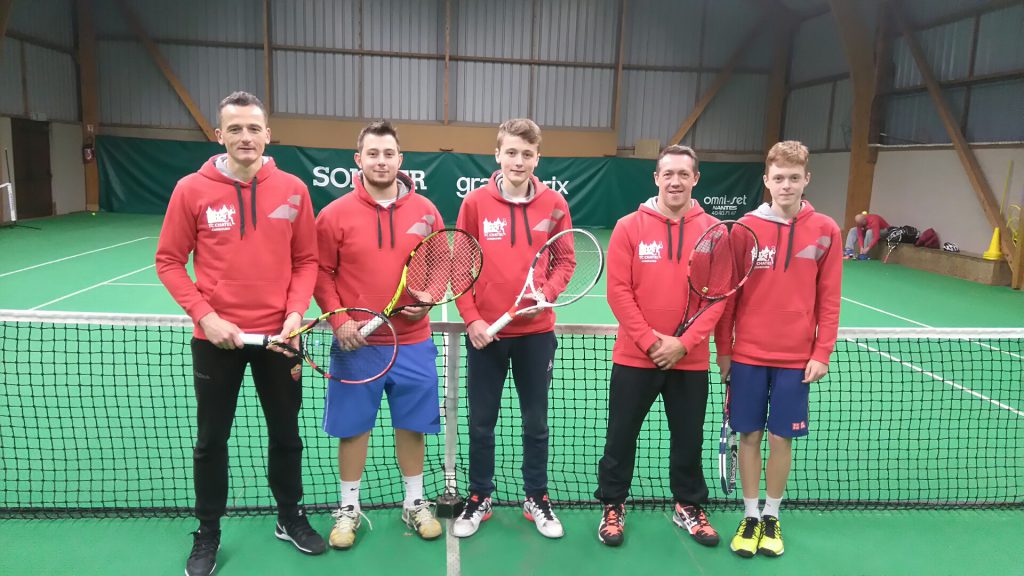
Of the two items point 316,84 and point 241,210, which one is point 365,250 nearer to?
point 241,210

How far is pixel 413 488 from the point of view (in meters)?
3.15

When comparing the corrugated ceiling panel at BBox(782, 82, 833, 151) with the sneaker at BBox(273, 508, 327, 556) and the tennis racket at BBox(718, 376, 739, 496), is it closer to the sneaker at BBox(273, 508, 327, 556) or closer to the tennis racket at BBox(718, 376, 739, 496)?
the tennis racket at BBox(718, 376, 739, 496)

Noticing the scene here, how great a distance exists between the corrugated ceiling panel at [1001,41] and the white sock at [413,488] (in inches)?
515

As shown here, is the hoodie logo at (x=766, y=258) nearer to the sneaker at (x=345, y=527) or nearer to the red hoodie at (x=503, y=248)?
the red hoodie at (x=503, y=248)

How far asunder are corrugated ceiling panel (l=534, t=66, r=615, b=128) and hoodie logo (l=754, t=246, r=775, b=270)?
1606 centimetres

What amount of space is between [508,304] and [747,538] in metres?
1.51

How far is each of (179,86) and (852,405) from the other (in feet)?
57.8

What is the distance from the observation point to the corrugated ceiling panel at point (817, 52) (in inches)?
665

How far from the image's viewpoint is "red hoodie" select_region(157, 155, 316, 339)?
102 inches

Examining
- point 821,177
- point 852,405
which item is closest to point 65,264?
point 852,405

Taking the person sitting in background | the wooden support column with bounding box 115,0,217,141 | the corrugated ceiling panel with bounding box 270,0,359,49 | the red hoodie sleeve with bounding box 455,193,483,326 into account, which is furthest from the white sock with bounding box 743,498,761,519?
the wooden support column with bounding box 115,0,217,141

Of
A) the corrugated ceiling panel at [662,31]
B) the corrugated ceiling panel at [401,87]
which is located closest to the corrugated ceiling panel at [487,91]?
the corrugated ceiling panel at [401,87]

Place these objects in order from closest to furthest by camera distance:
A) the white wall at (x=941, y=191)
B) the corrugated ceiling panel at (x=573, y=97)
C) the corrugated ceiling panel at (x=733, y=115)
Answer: the white wall at (x=941, y=191), the corrugated ceiling panel at (x=573, y=97), the corrugated ceiling panel at (x=733, y=115)

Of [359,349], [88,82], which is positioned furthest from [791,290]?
[88,82]
